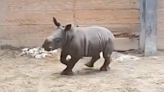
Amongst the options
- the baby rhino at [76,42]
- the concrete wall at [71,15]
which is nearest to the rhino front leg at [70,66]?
the baby rhino at [76,42]

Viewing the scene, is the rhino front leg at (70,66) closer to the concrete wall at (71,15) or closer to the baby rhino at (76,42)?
the baby rhino at (76,42)

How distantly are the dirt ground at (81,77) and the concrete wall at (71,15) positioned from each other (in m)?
0.72

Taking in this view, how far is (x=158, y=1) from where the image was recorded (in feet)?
22.0

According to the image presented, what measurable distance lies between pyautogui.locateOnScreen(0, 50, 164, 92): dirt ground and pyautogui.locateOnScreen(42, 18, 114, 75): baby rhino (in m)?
0.21

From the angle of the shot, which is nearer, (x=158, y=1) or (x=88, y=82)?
(x=88, y=82)

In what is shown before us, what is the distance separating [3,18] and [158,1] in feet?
7.72

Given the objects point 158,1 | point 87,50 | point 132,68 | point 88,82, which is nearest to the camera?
point 88,82

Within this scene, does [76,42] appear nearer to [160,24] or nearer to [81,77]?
[81,77]

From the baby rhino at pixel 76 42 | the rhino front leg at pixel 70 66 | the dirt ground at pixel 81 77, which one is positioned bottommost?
the dirt ground at pixel 81 77

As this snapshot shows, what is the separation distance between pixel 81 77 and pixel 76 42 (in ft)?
1.26

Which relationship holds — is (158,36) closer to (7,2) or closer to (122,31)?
(122,31)

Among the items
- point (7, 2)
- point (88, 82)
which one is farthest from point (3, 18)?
point (88, 82)

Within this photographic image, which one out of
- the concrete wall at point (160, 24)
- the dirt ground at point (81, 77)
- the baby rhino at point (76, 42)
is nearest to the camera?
the dirt ground at point (81, 77)

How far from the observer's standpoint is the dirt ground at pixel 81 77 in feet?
14.2
